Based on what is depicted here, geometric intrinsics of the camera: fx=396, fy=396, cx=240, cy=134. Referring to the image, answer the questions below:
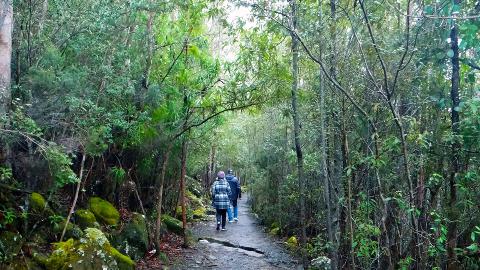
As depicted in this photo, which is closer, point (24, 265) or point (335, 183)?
point (24, 265)

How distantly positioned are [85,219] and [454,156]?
668cm

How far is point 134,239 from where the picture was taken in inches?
347

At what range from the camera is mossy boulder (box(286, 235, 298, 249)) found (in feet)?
38.0

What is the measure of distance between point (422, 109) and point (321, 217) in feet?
14.2

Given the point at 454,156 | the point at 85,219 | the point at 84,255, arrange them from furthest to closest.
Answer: the point at 85,219
the point at 84,255
the point at 454,156

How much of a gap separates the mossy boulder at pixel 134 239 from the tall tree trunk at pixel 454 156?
20.3 ft

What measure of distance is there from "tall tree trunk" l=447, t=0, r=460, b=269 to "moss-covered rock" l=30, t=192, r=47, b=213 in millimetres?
6311

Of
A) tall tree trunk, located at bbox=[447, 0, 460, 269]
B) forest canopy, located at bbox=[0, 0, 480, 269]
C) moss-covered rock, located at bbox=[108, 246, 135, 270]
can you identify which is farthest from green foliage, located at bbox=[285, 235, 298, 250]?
tall tree trunk, located at bbox=[447, 0, 460, 269]

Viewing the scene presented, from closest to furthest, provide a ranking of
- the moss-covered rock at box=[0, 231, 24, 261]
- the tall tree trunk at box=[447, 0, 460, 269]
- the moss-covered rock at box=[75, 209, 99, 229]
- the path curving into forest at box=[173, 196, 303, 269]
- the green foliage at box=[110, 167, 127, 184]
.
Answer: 1. the tall tree trunk at box=[447, 0, 460, 269]
2. the moss-covered rock at box=[0, 231, 24, 261]
3. the moss-covered rock at box=[75, 209, 99, 229]
4. the green foliage at box=[110, 167, 127, 184]
5. the path curving into forest at box=[173, 196, 303, 269]

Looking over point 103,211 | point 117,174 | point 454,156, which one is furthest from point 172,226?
point 454,156

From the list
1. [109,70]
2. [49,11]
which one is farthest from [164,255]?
[49,11]

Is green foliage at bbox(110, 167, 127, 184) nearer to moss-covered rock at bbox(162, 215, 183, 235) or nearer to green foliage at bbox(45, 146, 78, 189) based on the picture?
green foliage at bbox(45, 146, 78, 189)

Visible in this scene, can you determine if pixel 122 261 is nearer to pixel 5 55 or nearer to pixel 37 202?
pixel 37 202

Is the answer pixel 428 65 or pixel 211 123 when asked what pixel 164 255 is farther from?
pixel 428 65
